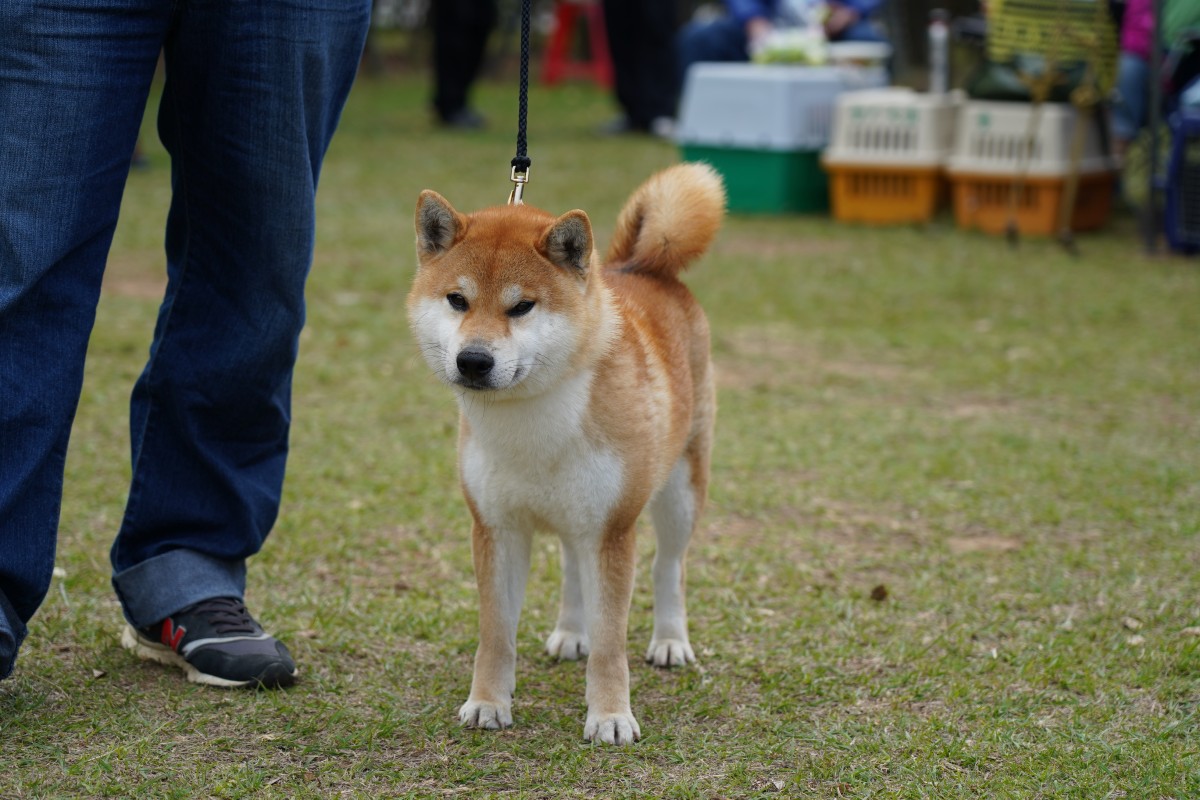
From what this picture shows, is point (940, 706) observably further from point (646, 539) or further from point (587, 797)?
point (646, 539)

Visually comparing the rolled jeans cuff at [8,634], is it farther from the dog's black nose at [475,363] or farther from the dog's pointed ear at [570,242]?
the dog's pointed ear at [570,242]

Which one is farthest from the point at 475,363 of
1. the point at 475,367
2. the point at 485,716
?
the point at 485,716

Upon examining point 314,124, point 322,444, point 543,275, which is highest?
point 314,124

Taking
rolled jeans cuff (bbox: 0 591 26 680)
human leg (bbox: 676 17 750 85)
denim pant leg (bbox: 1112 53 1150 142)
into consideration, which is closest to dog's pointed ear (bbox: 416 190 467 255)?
rolled jeans cuff (bbox: 0 591 26 680)

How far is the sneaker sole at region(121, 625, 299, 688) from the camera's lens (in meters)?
2.77

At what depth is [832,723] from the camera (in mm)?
2686

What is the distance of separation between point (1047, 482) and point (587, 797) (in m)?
2.38

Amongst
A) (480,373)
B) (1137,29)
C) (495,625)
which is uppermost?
(1137,29)

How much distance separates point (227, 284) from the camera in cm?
272

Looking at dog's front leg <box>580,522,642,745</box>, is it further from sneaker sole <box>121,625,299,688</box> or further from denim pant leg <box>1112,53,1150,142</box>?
denim pant leg <box>1112,53,1150,142</box>

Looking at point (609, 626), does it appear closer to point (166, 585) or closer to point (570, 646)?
point (570, 646)

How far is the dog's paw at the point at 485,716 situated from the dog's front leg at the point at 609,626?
6.6 inches

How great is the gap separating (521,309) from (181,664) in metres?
1.11

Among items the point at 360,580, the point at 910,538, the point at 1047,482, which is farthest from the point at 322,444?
the point at 1047,482
